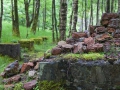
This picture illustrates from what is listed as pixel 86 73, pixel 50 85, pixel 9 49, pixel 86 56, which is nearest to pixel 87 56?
pixel 86 56

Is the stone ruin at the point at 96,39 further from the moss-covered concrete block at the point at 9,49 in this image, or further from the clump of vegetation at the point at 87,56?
the moss-covered concrete block at the point at 9,49

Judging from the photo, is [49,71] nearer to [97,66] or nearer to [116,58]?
[97,66]

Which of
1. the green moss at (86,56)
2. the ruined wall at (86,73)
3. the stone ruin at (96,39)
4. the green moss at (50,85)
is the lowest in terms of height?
the green moss at (50,85)

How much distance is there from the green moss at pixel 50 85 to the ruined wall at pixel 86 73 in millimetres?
105

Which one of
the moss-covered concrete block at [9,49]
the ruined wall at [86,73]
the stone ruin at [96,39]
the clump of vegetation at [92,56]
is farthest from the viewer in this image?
the moss-covered concrete block at [9,49]

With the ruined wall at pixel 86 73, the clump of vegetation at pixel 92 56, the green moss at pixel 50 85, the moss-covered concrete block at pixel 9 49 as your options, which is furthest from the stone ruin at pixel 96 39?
the moss-covered concrete block at pixel 9 49

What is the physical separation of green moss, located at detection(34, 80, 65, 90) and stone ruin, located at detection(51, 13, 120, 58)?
900 millimetres

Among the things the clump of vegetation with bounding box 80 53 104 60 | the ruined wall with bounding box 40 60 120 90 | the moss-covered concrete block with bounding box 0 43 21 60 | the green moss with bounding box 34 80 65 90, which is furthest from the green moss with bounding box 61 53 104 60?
the moss-covered concrete block with bounding box 0 43 21 60

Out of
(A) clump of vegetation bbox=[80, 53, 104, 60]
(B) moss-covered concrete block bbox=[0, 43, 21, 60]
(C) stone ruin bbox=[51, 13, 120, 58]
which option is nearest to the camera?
(A) clump of vegetation bbox=[80, 53, 104, 60]

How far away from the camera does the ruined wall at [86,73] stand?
5652 millimetres

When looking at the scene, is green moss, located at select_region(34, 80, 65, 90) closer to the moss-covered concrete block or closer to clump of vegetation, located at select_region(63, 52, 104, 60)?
clump of vegetation, located at select_region(63, 52, 104, 60)

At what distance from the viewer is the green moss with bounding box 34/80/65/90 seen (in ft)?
19.7

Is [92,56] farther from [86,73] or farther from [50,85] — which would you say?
[50,85]

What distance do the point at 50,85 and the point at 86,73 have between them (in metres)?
0.86
